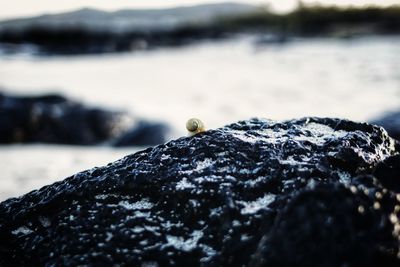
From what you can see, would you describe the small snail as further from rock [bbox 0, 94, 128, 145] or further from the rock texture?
rock [bbox 0, 94, 128, 145]

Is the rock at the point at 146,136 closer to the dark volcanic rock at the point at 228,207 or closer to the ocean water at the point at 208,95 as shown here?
the ocean water at the point at 208,95

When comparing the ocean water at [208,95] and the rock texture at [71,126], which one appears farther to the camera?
the rock texture at [71,126]

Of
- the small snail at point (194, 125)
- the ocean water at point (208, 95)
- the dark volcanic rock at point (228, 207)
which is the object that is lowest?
the ocean water at point (208, 95)

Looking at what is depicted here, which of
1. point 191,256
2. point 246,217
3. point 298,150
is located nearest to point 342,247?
point 246,217

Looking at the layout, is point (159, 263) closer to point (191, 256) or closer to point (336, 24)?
point (191, 256)

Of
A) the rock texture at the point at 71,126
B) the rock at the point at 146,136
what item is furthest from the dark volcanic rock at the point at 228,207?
the rock texture at the point at 71,126

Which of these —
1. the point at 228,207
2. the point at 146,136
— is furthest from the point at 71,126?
the point at 228,207

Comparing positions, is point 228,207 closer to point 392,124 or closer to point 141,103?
point 392,124
